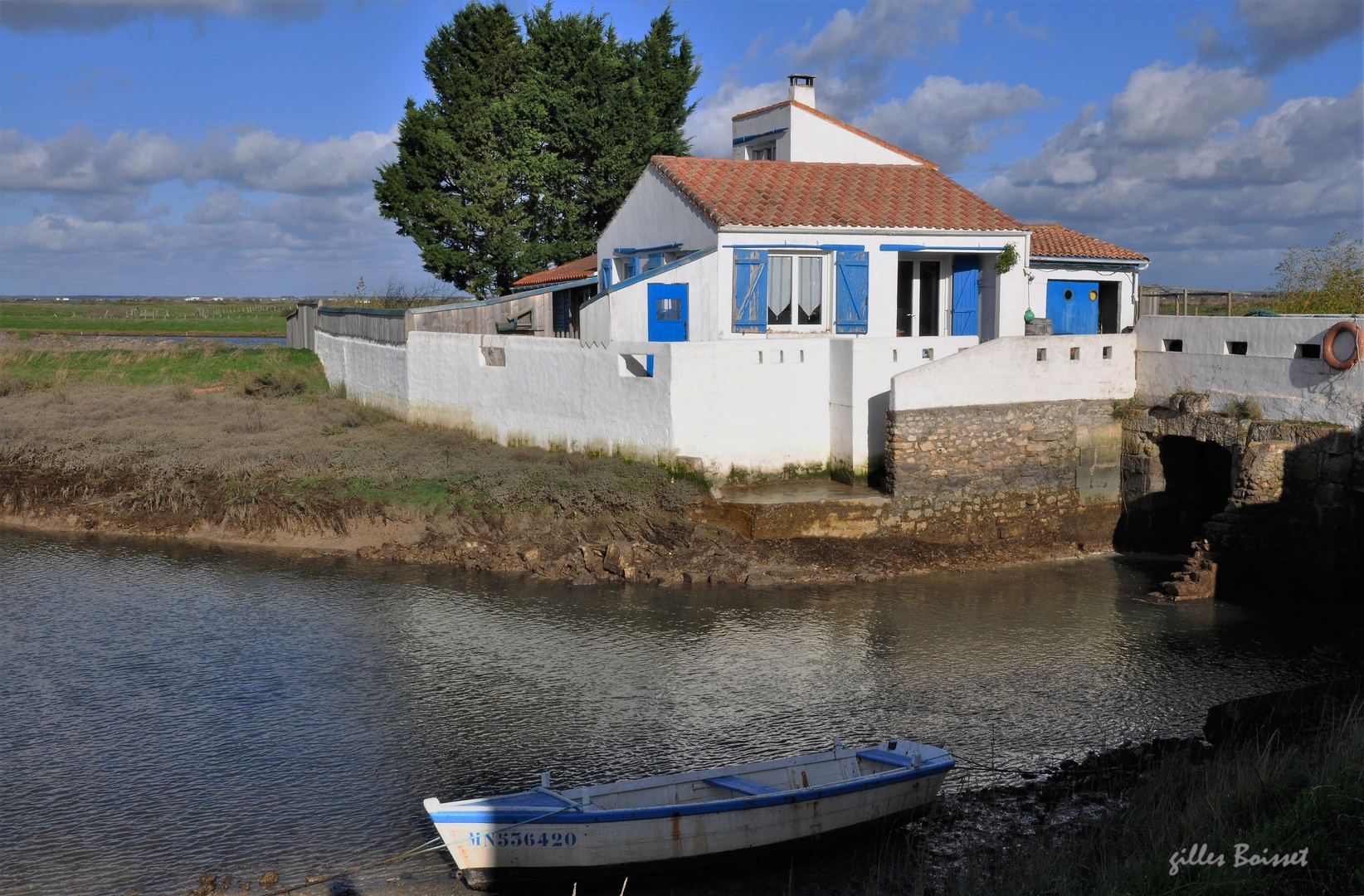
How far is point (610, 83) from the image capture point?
3641 cm

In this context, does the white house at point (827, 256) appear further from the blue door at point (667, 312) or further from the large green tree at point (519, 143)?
the large green tree at point (519, 143)

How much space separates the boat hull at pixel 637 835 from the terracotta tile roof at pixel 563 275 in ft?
72.6

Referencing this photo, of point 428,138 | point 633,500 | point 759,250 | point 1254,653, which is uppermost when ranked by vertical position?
point 428,138

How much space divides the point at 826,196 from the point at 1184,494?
947 cm

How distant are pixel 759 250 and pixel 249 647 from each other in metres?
11.9

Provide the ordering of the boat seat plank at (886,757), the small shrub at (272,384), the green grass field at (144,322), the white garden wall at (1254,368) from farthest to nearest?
the green grass field at (144,322) < the small shrub at (272,384) < the white garden wall at (1254,368) < the boat seat plank at (886,757)

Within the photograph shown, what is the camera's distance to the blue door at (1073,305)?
2566 centimetres

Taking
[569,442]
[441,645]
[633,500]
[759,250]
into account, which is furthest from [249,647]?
[759,250]

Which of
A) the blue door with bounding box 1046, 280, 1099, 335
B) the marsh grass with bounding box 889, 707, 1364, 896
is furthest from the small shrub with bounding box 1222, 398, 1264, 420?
the marsh grass with bounding box 889, 707, 1364, 896

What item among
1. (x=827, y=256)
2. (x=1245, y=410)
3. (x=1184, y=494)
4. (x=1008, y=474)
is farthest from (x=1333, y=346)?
(x=827, y=256)

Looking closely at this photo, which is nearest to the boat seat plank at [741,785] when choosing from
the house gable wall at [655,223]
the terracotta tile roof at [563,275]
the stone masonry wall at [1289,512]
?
the stone masonry wall at [1289,512]

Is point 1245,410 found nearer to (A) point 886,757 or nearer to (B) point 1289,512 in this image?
(B) point 1289,512

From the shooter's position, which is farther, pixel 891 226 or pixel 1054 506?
pixel 891 226

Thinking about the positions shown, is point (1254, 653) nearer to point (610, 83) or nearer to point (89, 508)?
point (89, 508)
